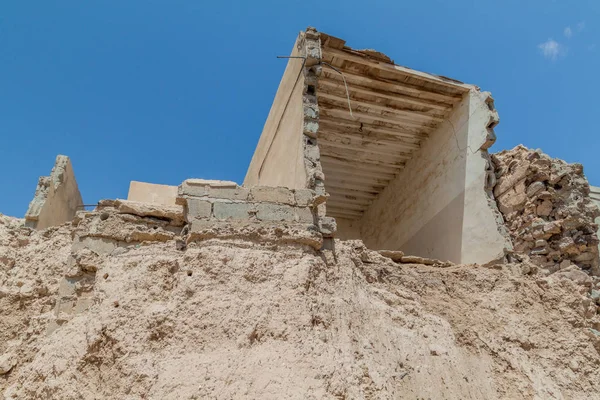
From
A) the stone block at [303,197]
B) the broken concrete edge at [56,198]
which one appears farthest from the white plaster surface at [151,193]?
the stone block at [303,197]

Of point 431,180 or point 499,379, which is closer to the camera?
point 499,379

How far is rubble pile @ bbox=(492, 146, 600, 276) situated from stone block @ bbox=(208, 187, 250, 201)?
10.7 ft

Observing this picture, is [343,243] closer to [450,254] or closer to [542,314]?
[542,314]

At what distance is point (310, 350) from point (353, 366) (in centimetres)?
31

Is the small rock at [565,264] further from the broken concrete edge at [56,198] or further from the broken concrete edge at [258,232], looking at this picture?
the broken concrete edge at [56,198]

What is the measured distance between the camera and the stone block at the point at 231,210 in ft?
12.3

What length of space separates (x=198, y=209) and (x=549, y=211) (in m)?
3.88

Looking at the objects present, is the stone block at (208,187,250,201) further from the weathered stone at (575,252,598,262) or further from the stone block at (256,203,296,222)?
the weathered stone at (575,252,598,262)

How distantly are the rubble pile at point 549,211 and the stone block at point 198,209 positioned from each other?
11.6 ft

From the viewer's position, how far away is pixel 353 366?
3.19 metres

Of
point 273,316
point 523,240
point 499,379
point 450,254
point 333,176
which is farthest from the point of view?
point 333,176

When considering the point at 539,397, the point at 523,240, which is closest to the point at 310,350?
the point at 539,397

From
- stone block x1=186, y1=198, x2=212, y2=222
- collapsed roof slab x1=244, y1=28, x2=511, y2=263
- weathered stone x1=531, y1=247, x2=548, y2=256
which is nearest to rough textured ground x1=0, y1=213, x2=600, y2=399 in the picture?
stone block x1=186, y1=198, x2=212, y2=222

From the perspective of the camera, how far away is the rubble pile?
16.7 feet
